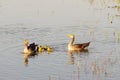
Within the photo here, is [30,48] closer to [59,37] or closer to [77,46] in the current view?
[77,46]

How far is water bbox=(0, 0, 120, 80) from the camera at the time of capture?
42.5 feet

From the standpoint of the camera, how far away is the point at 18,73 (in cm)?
1305

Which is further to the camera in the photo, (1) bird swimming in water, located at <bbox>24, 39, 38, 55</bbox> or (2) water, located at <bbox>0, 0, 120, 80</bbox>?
(1) bird swimming in water, located at <bbox>24, 39, 38, 55</bbox>

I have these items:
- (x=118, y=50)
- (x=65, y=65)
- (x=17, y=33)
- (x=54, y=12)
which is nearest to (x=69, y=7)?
(x=54, y=12)

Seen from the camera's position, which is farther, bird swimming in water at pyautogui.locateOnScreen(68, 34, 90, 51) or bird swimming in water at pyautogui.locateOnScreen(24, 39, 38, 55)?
bird swimming in water at pyautogui.locateOnScreen(68, 34, 90, 51)

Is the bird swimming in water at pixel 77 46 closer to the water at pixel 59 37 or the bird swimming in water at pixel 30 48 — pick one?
the water at pixel 59 37

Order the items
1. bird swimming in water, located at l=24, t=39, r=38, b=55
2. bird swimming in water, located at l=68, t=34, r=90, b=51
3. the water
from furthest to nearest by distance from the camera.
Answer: bird swimming in water, located at l=68, t=34, r=90, b=51 → bird swimming in water, located at l=24, t=39, r=38, b=55 → the water

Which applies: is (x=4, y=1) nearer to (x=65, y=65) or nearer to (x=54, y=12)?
(x=54, y=12)

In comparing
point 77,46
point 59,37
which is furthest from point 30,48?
point 59,37

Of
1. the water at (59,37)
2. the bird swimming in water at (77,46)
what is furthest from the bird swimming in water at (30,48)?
the bird swimming in water at (77,46)

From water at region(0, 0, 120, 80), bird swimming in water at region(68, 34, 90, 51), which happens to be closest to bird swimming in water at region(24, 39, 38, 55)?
water at region(0, 0, 120, 80)

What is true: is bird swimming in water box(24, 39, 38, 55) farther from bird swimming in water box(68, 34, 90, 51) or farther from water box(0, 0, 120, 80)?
bird swimming in water box(68, 34, 90, 51)

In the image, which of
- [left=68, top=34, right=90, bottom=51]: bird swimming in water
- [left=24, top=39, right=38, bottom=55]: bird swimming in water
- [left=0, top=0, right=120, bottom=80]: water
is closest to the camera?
[left=0, top=0, right=120, bottom=80]: water

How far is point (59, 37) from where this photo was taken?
1816cm
